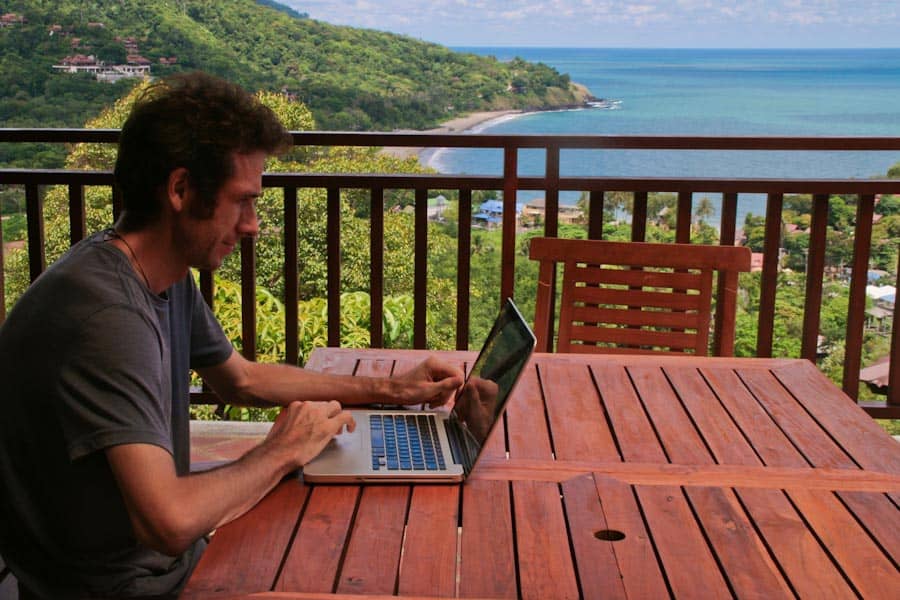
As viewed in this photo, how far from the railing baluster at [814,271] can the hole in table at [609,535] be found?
231 centimetres

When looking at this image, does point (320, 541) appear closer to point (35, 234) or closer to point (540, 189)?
point (540, 189)

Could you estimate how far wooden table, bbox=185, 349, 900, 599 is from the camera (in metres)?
1.26

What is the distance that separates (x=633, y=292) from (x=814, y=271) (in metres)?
1.14

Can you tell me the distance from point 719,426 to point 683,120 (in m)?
24.1

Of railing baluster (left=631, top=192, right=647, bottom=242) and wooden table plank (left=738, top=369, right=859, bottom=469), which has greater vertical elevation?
railing baluster (left=631, top=192, right=647, bottom=242)

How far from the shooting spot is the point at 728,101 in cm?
2594

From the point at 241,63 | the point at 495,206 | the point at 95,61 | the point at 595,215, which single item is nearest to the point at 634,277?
the point at 595,215

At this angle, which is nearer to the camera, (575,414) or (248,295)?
(575,414)

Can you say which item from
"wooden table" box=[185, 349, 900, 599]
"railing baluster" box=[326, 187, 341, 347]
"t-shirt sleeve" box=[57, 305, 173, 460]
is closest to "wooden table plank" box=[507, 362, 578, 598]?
"wooden table" box=[185, 349, 900, 599]

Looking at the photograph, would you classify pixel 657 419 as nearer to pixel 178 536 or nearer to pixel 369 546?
pixel 369 546

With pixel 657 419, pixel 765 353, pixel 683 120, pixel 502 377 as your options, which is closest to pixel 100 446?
pixel 502 377

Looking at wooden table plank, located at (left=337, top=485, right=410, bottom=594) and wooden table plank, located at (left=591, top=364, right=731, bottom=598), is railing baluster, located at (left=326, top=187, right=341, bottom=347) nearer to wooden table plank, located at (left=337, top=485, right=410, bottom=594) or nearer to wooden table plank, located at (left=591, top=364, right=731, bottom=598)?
wooden table plank, located at (left=591, top=364, right=731, bottom=598)

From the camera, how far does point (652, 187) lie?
349 cm

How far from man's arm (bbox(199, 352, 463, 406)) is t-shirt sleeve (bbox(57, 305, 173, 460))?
1.79 feet
